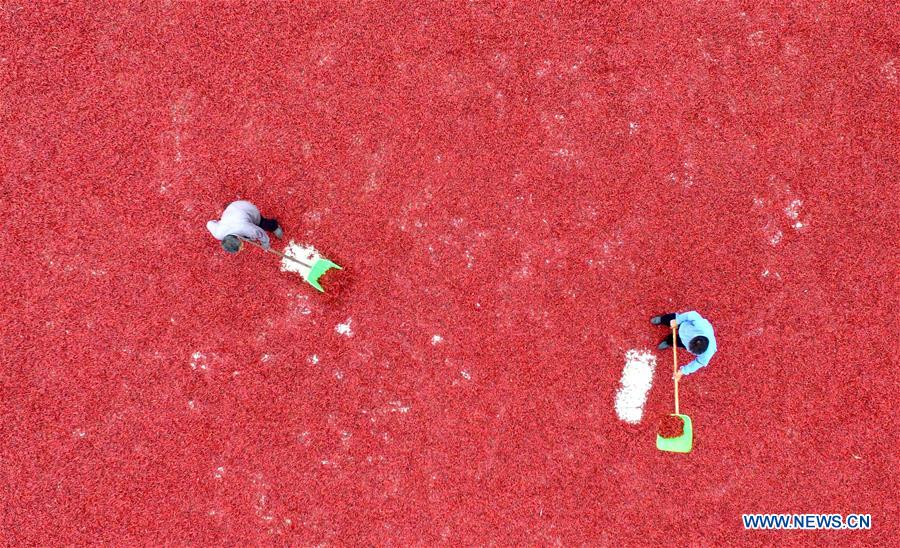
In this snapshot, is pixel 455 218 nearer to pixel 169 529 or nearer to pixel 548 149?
pixel 548 149

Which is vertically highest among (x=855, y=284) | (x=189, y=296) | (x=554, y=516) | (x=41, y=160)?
(x=855, y=284)

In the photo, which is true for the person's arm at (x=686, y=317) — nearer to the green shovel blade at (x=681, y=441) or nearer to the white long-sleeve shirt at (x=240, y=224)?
the green shovel blade at (x=681, y=441)

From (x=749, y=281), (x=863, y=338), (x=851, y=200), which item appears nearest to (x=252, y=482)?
(x=749, y=281)

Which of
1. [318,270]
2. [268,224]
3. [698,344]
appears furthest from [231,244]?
[698,344]

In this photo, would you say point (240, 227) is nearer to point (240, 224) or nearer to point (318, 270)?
point (240, 224)

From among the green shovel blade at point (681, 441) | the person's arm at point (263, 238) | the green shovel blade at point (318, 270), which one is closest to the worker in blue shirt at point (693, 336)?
the green shovel blade at point (681, 441)

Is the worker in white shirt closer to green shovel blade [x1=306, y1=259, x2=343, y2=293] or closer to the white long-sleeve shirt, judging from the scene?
the white long-sleeve shirt

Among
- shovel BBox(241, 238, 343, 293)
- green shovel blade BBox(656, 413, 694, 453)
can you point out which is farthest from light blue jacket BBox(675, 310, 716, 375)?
shovel BBox(241, 238, 343, 293)
